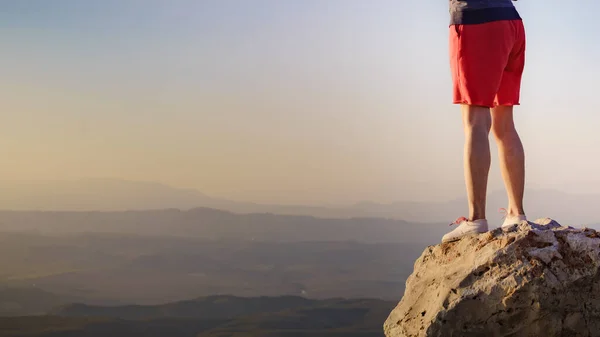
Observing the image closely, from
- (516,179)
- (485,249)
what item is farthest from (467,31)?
(485,249)

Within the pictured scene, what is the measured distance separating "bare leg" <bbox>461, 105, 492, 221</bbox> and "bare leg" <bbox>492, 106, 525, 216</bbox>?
0.32 meters

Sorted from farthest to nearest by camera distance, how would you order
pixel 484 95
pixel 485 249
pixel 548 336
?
1. pixel 484 95
2. pixel 485 249
3. pixel 548 336

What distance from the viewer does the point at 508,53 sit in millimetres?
5445

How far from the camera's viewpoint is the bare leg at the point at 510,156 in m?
5.59

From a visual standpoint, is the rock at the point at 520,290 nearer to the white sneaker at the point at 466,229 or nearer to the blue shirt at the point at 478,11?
the white sneaker at the point at 466,229

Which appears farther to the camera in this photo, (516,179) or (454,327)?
(516,179)

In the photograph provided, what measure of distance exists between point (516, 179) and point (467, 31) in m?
1.19

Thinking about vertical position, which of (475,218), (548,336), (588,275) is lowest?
(548,336)

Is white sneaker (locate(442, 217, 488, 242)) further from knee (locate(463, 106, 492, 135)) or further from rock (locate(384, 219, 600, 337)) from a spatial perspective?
knee (locate(463, 106, 492, 135))

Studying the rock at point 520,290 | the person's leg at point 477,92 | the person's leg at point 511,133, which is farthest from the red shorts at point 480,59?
the rock at point 520,290

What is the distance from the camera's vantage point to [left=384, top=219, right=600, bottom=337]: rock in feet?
14.9

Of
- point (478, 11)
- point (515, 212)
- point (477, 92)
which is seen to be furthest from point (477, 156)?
point (478, 11)

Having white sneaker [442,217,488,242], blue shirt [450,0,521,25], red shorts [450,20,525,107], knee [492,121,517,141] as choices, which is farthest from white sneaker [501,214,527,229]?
blue shirt [450,0,521,25]

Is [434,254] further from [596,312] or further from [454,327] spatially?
[596,312]
